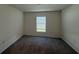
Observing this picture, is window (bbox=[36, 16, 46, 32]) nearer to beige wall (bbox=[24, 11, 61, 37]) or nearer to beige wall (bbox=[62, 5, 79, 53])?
beige wall (bbox=[24, 11, 61, 37])

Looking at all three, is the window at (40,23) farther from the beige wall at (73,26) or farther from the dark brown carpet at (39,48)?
the beige wall at (73,26)

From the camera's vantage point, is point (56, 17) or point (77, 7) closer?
point (77, 7)

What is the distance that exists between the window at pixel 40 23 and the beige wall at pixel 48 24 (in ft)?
0.84

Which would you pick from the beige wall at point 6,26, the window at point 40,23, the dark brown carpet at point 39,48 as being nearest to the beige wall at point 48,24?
the window at point 40,23

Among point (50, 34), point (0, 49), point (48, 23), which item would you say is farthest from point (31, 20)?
point (0, 49)

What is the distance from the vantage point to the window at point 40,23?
26.4ft

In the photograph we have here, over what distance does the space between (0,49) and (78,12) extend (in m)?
3.40

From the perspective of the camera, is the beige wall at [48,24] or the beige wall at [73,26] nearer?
the beige wall at [73,26]

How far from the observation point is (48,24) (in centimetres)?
783

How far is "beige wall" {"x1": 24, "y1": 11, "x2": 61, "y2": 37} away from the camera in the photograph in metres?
7.66
